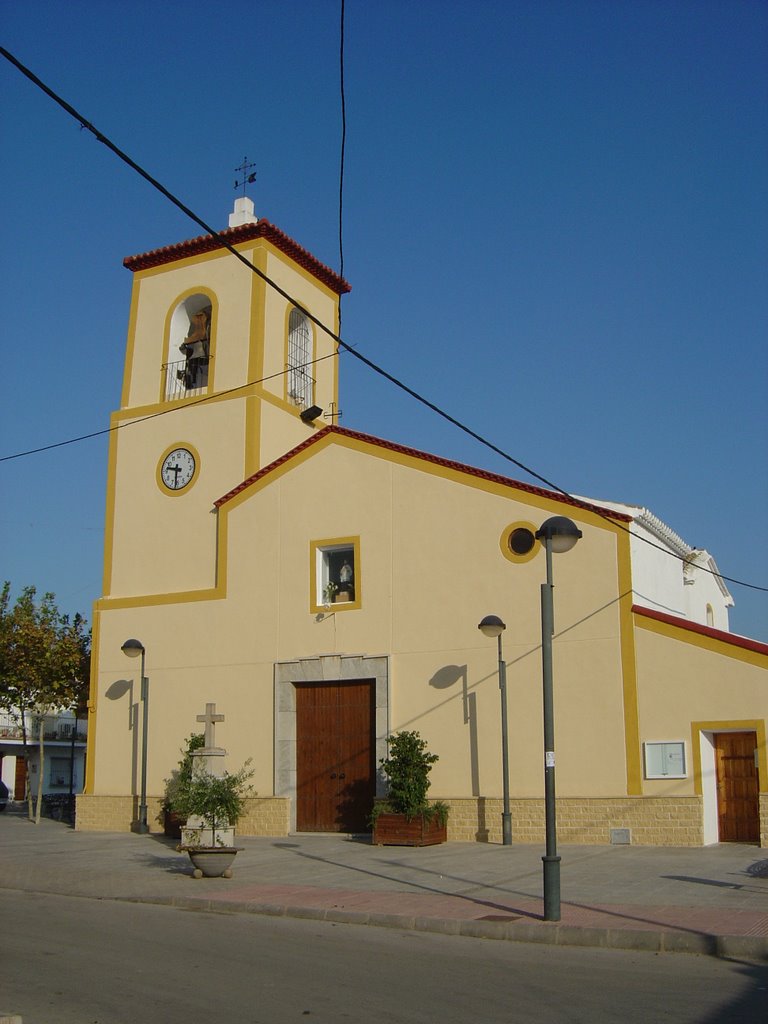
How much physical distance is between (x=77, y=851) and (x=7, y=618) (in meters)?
9.96

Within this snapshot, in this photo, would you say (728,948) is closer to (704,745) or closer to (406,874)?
(406,874)

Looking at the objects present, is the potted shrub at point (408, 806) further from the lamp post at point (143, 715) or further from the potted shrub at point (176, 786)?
the lamp post at point (143, 715)

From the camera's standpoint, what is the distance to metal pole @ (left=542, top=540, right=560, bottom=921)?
1048cm

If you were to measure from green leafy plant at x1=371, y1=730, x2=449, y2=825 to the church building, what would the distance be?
71 centimetres

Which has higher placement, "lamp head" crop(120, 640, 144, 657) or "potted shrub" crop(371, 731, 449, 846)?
"lamp head" crop(120, 640, 144, 657)

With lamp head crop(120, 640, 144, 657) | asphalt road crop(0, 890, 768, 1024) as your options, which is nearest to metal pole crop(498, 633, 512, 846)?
asphalt road crop(0, 890, 768, 1024)

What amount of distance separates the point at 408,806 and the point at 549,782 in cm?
737

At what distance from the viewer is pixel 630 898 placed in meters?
11.7

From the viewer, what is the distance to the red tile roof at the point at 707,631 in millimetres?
17234

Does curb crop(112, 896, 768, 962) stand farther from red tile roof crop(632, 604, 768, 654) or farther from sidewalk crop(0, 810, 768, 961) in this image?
red tile roof crop(632, 604, 768, 654)

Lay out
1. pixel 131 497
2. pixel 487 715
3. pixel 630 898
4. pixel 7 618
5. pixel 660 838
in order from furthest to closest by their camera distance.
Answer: pixel 7 618 < pixel 131 497 < pixel 487 715 < pixel 660 838 < pixel 630 898

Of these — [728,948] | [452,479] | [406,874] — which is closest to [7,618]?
[452,479]

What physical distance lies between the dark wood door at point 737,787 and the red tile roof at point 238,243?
42.3ft

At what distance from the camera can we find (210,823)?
14.6 meters
